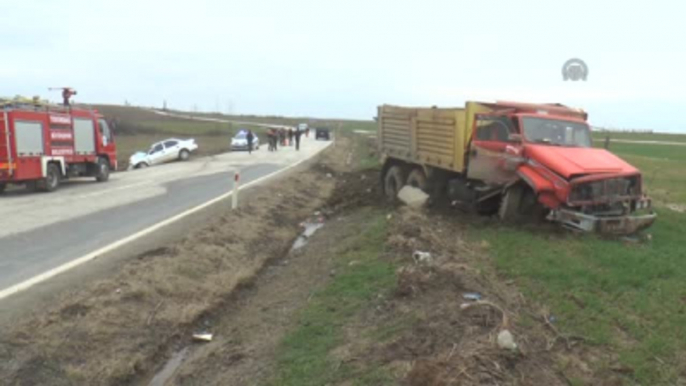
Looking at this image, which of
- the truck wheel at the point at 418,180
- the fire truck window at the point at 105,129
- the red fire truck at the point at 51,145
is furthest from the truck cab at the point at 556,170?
the fire truck window at the point at 105,129

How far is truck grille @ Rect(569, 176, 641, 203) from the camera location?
34.9 ft

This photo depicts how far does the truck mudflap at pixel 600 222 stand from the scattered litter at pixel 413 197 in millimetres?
3880

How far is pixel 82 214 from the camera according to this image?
14164mm

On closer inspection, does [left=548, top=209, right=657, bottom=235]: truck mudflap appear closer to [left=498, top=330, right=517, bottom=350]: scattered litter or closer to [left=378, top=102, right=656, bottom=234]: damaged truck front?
[left=378, top=102, right=656, bottom=234]: damaged truck front

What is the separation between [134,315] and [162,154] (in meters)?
31.5

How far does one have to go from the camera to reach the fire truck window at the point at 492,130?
12.3 meters

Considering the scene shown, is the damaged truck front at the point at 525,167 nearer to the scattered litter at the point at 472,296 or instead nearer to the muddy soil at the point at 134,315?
the muddy soil at the point at 134,315

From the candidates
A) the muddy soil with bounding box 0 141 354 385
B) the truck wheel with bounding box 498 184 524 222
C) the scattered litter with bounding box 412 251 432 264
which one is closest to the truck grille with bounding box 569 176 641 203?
the truck wheel with bounding box 498 184 524 222

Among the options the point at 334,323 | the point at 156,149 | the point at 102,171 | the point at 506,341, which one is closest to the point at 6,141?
the point at 102,171

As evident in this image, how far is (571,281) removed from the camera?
772cm

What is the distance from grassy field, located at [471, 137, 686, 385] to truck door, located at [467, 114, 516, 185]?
1.11 m

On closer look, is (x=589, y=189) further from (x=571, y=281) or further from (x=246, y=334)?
(x=246, y=334)

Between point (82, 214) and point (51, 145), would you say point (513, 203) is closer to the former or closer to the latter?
point (82, 214)

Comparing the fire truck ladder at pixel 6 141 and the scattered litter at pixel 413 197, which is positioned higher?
the fire truck ladder at pixel 6 141
